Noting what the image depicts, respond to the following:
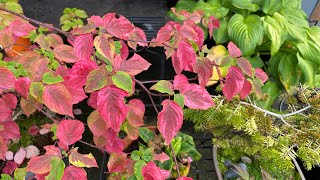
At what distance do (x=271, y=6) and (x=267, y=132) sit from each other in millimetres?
858

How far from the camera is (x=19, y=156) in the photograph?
1.38 metres

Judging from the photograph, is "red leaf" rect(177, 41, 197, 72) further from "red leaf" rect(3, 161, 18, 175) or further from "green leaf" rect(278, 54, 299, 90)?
"green leaf" rect(278, 54, 299, 90)

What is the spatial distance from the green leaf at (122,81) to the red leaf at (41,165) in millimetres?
255

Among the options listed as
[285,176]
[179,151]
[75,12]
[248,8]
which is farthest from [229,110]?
[75,12]

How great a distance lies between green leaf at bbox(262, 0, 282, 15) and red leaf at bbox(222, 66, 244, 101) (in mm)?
926

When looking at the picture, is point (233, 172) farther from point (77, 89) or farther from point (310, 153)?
point (77, 89)

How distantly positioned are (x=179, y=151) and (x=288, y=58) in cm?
84

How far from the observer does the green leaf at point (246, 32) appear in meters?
1.67

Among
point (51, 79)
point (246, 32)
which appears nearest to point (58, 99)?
point (51, 79)

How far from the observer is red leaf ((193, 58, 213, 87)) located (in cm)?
98

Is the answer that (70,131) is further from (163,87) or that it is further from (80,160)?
(163,87)

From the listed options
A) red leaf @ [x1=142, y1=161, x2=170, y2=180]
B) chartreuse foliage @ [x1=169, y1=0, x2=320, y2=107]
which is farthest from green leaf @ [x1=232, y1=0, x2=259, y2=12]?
red leaf @ [x1=142, y1=161, x2=170, y2=180]

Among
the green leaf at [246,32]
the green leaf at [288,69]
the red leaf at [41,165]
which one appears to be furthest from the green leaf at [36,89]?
the green leaf at [288,69]

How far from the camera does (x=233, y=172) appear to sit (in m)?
1.32
